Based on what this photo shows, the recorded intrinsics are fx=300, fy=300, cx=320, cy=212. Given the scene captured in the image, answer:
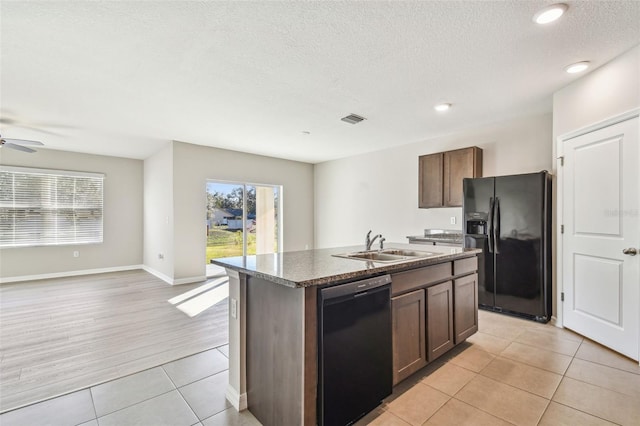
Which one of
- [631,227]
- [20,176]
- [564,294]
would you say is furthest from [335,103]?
[20,176]

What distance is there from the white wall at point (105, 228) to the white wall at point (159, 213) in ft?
1.02

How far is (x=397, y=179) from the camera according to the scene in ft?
18.7

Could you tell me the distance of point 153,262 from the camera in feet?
20.9

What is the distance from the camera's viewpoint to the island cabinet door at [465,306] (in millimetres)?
2598

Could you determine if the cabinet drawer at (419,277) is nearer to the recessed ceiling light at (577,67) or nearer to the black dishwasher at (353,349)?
the black dishwasher at (353,349)

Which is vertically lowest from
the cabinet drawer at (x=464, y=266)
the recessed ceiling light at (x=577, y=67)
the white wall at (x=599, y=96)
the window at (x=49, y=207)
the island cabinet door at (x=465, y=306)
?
the island cabinet door at (x=465, y=306)

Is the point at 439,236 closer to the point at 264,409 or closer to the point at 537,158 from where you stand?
the point at 537,158

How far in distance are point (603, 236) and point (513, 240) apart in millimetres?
849

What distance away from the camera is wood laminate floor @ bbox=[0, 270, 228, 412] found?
7.53 feet

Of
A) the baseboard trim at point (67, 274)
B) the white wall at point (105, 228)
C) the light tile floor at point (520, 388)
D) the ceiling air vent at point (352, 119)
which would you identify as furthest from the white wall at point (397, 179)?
the baseboard trim at point (67, 274)

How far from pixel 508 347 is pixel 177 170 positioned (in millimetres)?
5407

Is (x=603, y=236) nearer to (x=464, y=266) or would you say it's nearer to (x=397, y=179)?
(x=464, y=266)

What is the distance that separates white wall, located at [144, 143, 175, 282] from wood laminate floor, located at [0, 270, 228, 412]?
843mm

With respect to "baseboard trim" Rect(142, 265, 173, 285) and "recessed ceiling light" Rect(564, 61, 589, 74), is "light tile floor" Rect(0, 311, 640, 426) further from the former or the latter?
"baseboard trim" Rect(142, 265, 173, 285)
